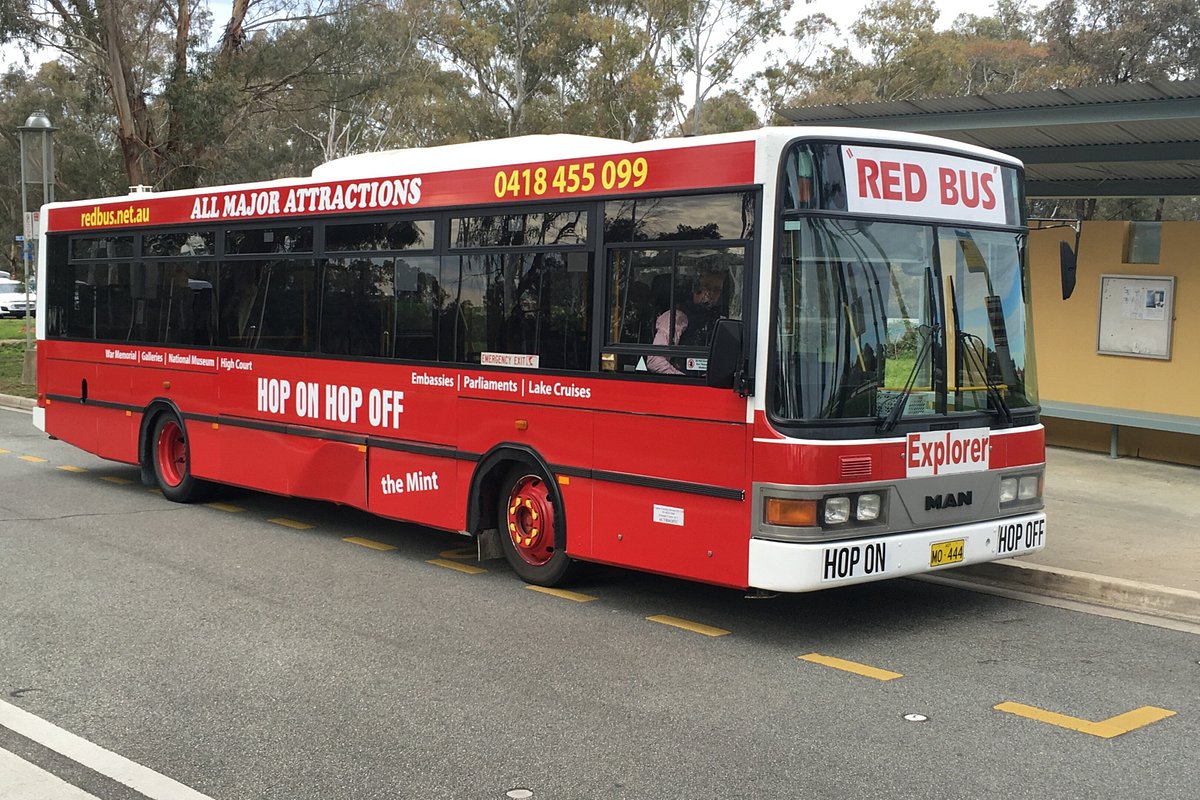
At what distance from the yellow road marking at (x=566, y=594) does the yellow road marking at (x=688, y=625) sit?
592 millimetres

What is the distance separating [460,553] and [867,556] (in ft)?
12.8

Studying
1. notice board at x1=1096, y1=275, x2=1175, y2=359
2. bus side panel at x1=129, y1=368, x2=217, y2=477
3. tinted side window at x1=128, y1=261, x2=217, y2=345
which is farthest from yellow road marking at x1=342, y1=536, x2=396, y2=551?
notice board at x1=1096, y1=275, x2=1175, y2=359

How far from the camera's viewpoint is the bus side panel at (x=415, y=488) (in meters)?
9.31

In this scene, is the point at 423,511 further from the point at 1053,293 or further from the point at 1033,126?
the point at 1053,293

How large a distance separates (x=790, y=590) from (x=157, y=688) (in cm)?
327

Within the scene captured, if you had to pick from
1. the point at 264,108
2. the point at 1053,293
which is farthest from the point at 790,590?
the point at 264,108

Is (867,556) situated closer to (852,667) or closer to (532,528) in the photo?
(852,667)

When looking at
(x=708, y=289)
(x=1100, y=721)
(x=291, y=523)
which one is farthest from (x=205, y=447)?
(x=1100, y=721)

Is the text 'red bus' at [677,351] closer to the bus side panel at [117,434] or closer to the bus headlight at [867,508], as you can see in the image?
the bus headlight at [867,508]

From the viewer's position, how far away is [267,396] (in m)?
11.1

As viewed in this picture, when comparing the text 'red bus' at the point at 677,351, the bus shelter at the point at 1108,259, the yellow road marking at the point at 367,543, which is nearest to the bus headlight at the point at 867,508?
the text 'red bus' at the point at 677,351

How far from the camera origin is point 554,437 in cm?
846

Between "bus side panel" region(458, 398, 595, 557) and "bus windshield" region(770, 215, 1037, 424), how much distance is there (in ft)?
5.41

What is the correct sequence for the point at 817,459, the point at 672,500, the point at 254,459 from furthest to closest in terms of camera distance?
the point at 254,459
the point at 672,500
the point at 817,459
